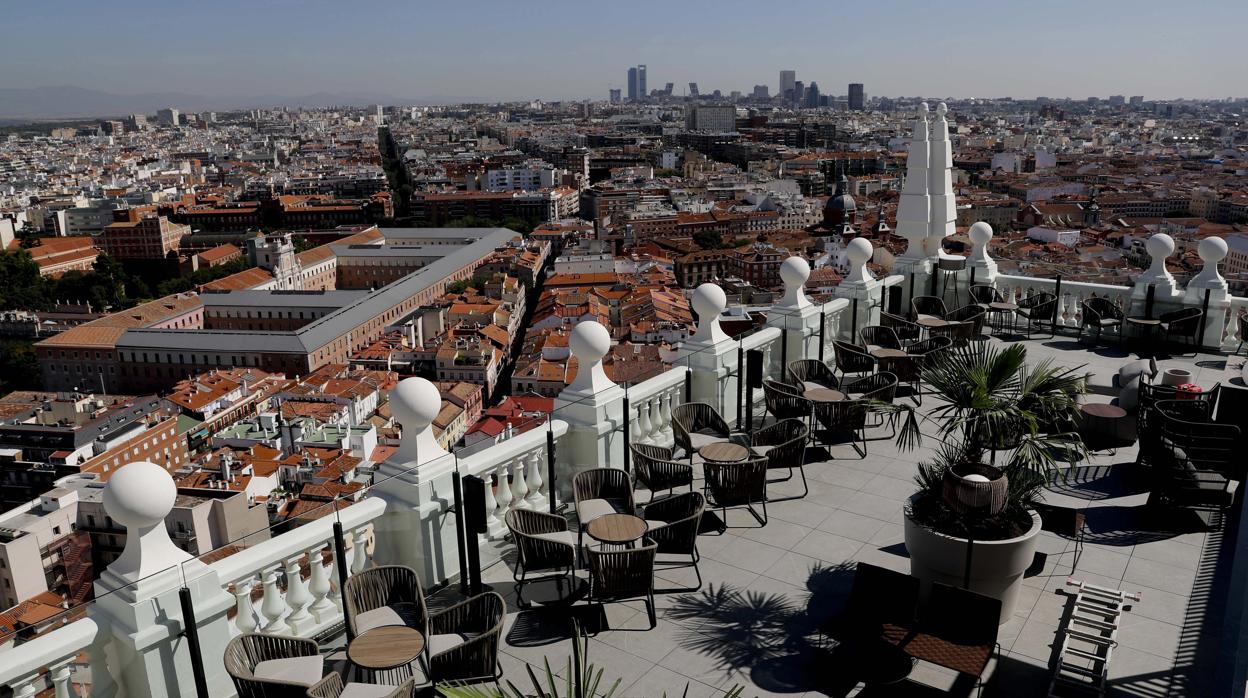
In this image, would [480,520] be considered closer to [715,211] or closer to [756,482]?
[756,482]

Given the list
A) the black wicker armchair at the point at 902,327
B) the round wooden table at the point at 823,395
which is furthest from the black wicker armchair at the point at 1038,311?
the round wooden table at the point at 823,395

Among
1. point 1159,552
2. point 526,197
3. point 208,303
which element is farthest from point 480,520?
point 526,197

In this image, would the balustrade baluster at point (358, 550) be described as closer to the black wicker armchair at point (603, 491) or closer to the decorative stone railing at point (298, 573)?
the decorative stone railing at point (298, 573)

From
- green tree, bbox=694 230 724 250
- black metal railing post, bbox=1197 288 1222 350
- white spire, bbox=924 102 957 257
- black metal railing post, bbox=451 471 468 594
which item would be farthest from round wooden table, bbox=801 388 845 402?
green tree, bbox=694 230 724 250

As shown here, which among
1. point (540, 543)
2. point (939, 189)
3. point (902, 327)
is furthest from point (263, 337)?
point (540, 543)

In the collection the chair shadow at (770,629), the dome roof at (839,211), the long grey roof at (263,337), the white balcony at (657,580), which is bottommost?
the long grey roof at (263,337)
